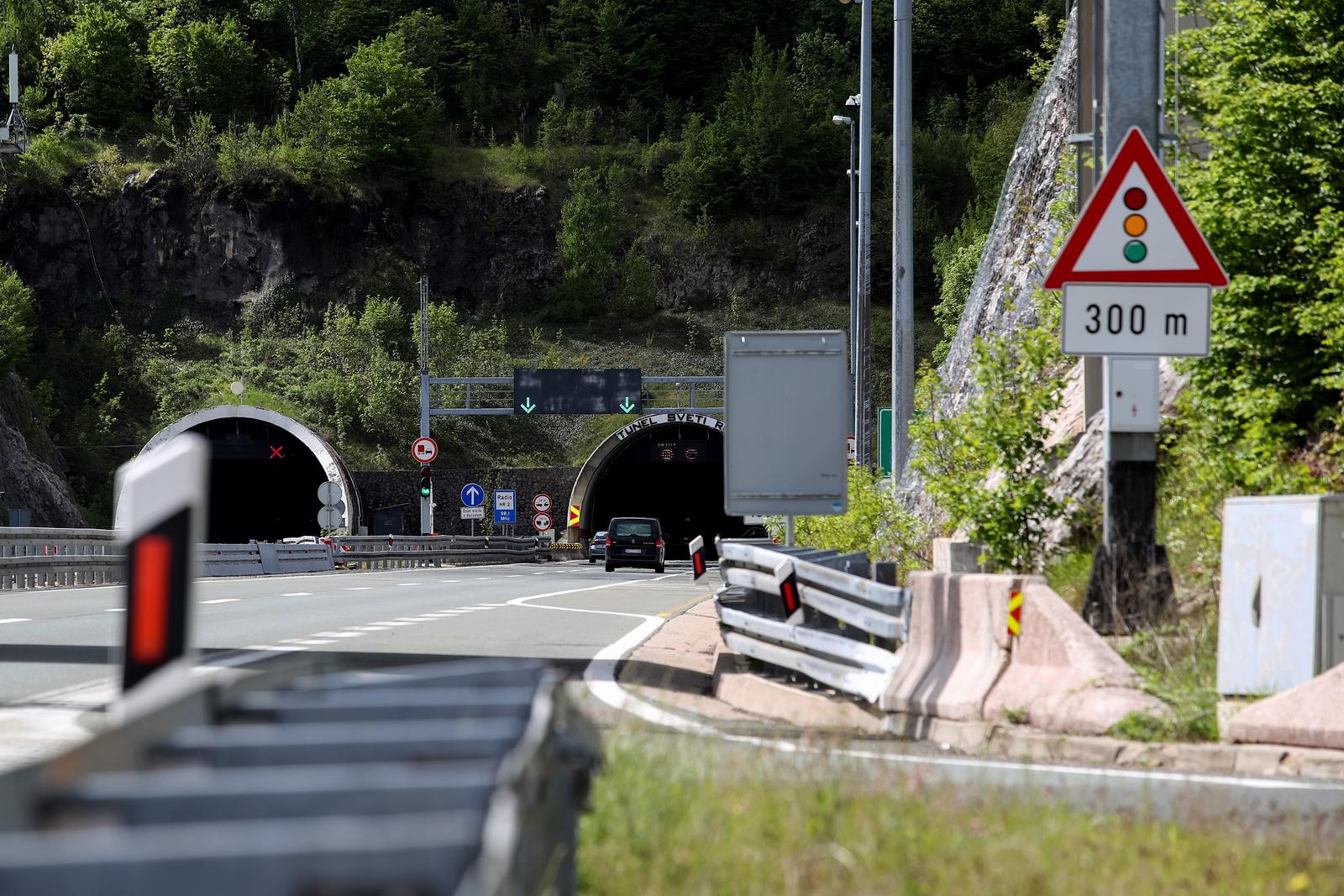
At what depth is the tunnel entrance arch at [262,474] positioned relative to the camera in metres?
57.3

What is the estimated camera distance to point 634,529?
51312mm

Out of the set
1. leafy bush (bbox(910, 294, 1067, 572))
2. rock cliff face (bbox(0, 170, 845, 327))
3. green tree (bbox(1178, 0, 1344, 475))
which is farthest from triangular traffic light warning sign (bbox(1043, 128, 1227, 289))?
rock cliff face (bbox(0, 170, 845, 327))

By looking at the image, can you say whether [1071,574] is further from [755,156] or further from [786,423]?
[755,156]

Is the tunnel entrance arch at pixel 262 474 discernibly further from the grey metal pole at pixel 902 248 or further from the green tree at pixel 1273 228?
the green tree at pixel 1273 228

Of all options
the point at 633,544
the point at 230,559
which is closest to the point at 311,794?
the point at 230,559

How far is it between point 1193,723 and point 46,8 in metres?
121

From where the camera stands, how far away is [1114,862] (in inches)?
205

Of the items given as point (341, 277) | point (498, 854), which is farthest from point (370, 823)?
point (341, 277)

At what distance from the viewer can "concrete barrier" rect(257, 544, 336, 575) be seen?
39562 millimetres

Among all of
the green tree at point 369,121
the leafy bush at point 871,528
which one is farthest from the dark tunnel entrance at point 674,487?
the leafy bush at point 871,528

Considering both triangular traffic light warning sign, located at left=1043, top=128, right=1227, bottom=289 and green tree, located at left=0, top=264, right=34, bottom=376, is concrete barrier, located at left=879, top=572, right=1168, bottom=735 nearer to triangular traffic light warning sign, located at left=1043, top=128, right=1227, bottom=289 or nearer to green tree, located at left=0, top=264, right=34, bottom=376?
triangular traffic light warning sign, located at left=1043, top=128, right=1227, bottom=289

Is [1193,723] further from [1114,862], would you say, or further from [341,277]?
[341,277]

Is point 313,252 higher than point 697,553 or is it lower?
higher

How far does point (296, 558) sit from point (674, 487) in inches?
1508
